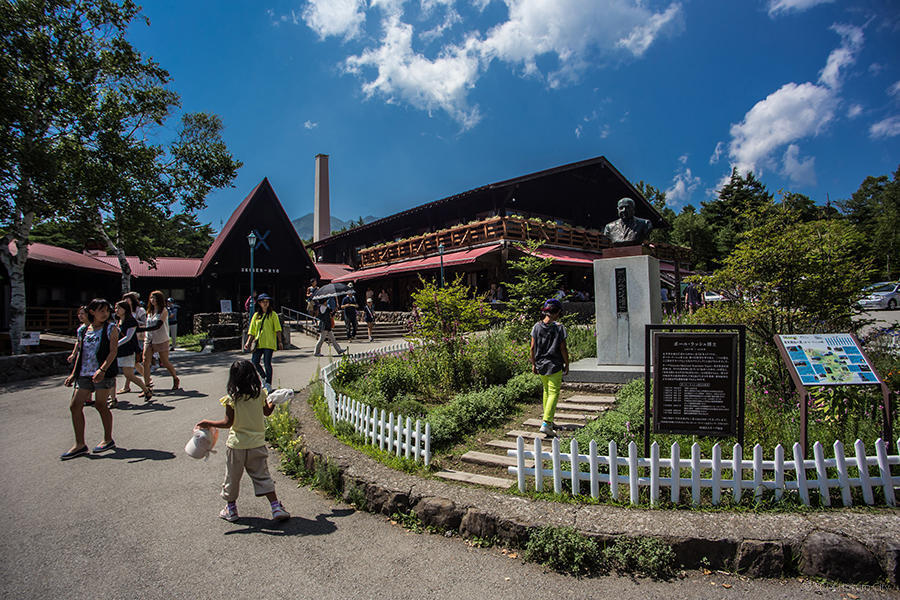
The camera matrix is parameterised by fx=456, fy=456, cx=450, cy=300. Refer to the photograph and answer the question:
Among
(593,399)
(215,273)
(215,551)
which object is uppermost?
(215,273)

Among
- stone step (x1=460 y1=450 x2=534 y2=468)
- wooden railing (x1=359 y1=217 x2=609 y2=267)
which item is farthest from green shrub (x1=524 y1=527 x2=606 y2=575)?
wooden railing (x1=359 y1=217 x2=609 y2=267)

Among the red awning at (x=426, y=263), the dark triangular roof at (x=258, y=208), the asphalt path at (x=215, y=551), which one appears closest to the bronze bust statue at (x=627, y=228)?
the asphalt path at (x=215, y=551)

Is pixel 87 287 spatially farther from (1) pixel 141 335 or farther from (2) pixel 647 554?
(2) pixel 647 554

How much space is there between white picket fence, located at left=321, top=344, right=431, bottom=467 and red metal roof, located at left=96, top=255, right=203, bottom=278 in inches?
998

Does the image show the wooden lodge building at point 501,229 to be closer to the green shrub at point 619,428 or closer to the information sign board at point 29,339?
the information sign board at point 29,339

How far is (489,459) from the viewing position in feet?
15.0

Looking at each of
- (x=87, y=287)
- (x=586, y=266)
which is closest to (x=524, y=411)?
(x=586, y=266)

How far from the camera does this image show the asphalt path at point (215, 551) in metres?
2.88

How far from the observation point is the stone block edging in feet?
9.36

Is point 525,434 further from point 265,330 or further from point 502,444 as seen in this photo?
point 265,330

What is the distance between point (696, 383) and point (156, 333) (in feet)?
29.8

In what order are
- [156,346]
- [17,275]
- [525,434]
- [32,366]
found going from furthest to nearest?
[17,275] → [32,366] → [156,346] → [525,434]

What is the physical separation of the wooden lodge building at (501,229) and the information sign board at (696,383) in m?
14.8

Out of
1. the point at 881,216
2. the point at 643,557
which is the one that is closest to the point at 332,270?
the point at 643,557
